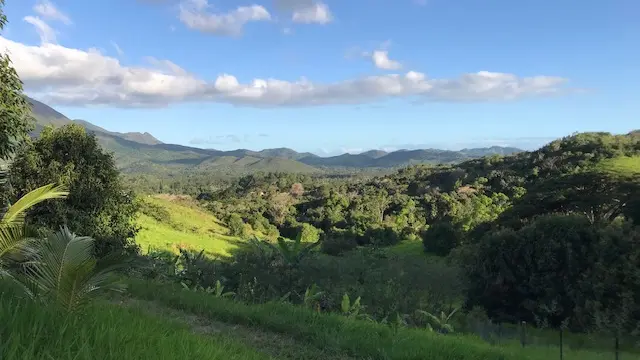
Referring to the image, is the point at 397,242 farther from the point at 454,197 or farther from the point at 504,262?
the point at 504,262

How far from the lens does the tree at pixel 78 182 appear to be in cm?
1238


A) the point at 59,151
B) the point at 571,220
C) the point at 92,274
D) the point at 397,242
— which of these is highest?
the point at 59,151

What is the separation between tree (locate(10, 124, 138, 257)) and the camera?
40.6 ft

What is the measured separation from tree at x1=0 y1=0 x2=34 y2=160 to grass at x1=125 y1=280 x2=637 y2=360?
3643 millimetres

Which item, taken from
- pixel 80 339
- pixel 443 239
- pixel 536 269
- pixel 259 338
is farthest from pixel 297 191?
pixel 80 339

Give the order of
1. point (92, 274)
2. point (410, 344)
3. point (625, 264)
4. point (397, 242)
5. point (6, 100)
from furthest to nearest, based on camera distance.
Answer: point (397, 242) < point (625, 264) < point (6, 100) < point (410, 344) < point (92, 274)

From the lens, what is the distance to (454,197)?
2461 inches

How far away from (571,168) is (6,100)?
59.6m

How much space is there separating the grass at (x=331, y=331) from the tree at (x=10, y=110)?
3643 millimetres

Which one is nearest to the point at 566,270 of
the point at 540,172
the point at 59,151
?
the point at 59,151

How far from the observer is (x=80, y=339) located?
254 cm

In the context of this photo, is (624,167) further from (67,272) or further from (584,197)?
(67,272)

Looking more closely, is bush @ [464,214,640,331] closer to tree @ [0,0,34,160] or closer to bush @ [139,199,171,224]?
tree @ [0,0,34,160]

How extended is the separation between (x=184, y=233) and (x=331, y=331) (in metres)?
38.3
